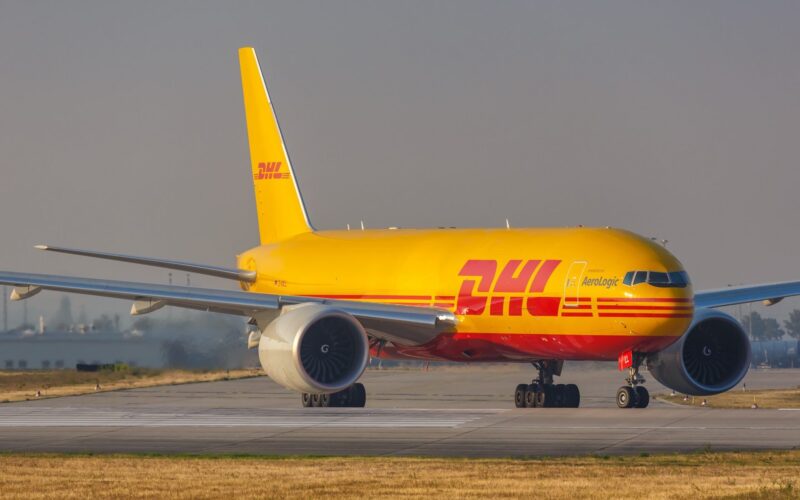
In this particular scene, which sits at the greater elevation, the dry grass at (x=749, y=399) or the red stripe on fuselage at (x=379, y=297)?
the red stripe on fuselage at (x=379, y=297)

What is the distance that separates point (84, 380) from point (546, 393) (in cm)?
1701

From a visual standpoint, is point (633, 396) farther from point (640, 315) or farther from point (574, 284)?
point (574, 284)

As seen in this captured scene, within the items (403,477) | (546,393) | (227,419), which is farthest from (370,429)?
(546,393)

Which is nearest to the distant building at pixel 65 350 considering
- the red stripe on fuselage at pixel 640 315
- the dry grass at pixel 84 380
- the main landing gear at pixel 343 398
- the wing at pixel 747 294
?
the dry grass at pixel 84 380

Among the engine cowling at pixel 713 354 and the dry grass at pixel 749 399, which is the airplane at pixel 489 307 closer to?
the engine cowling at pixel 713 354

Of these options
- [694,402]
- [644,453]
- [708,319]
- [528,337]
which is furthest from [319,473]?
[694,402]

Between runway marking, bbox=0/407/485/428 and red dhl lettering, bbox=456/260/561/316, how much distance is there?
3750 millimetres

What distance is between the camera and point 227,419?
98.8 feet

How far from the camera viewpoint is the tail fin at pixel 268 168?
4431cm

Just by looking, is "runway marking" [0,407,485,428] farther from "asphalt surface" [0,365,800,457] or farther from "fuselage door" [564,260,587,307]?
"fuselage door" [564,260,587,307]

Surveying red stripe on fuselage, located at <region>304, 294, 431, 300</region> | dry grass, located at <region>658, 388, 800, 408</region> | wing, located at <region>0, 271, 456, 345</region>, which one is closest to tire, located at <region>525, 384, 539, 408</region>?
wing, located at <region>0, 271, 456, 345</region>

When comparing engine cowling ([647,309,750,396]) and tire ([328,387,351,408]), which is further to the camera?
tire ([328,387,351,408])

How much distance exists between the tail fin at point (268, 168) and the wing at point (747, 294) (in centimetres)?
1211

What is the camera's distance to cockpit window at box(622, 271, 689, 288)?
32.5 meters
